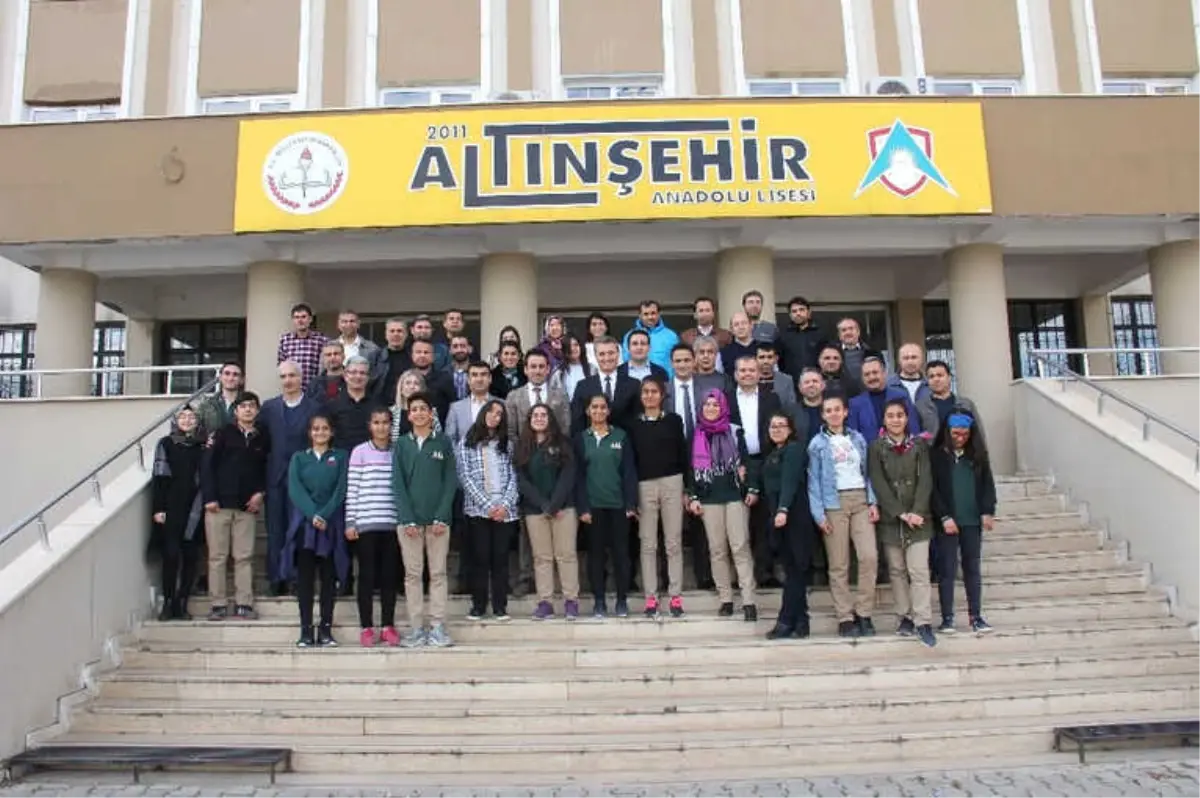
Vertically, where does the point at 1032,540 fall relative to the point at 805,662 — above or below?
above

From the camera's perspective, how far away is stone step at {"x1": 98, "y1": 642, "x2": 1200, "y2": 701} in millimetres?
6664

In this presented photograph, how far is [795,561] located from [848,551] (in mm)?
416

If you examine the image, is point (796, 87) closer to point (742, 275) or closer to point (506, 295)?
point (742, 275)

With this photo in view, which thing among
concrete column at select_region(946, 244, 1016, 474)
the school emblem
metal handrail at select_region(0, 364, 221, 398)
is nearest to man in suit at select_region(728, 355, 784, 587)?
metal handrail at select_region(0, 364, 221, 398)

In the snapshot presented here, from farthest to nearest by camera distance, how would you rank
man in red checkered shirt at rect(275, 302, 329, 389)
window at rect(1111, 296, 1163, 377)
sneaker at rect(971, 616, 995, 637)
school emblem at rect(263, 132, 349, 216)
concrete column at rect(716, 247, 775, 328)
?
window at rect(1111, 296, 1163, 377) → concrete column at rect(716, 247, 775, 328) → school emblem at rect(263, 132, 349, 216) → man in red checkered shirt at rect(275, 302, 329, 389) → sneaker at rect(971, 616, 995, 637)

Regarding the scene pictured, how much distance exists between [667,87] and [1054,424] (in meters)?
6.80

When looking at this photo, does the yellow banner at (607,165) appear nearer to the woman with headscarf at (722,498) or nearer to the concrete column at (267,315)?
the concrete column at (267,315)

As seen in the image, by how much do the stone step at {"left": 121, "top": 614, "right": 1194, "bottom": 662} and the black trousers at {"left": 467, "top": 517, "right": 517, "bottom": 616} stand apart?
0.22 m

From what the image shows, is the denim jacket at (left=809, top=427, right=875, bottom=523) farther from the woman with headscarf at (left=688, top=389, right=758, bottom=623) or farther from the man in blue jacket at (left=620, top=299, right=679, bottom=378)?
the man in blue jacket at (left=620, top=299, right=679, bottom=378)

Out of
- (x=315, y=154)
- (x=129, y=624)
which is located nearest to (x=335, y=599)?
(x=129, y=624)

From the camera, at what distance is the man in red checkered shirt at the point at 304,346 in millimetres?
9047

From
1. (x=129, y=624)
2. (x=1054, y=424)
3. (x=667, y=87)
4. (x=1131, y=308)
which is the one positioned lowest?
(x=129, y=624)

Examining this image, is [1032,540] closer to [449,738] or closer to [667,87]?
[449,738]

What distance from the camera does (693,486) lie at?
748 centimetres
